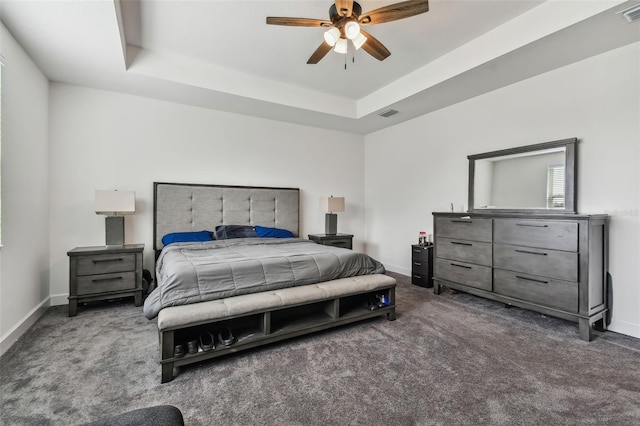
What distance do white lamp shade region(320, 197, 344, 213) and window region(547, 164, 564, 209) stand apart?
2.74m

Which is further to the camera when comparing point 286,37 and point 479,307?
point 479,307

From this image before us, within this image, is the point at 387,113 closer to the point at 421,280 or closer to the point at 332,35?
the point at 332,35

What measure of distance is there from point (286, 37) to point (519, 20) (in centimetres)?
213

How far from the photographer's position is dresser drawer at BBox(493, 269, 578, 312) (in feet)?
8.41

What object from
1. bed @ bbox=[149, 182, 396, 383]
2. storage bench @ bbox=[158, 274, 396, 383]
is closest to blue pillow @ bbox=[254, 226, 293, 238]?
bed @ bbox=[149, 182, 396, 383]

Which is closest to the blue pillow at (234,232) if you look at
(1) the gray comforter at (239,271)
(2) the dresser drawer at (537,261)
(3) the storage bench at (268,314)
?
(1) the gray comforter at (239,271)

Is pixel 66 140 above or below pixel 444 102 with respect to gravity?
below

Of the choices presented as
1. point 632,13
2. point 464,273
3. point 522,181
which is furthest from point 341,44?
point 464,273

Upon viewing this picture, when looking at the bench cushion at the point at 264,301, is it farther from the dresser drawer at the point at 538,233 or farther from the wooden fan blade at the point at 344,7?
the wooden fan blade at the point at 344,7

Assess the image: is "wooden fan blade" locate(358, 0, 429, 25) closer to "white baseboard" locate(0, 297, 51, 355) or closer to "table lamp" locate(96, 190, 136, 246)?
"table lamp" locate(96, 190, 136, 246)

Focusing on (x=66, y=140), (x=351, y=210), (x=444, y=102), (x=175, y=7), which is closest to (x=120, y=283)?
(x=66, y=140)

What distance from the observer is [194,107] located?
4113 mm

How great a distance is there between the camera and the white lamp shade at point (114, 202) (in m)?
3.21

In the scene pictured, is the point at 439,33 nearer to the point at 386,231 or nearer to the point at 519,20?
the point at 519,20
